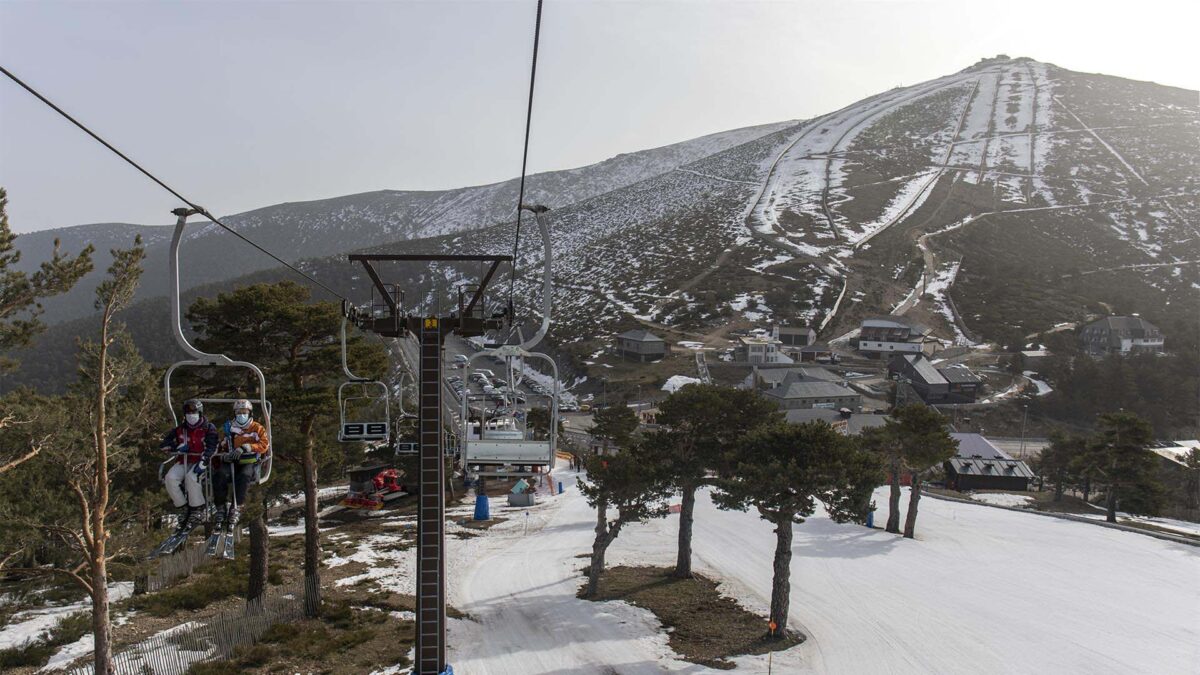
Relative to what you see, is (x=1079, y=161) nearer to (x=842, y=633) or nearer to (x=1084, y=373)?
(x=1084, y=373)

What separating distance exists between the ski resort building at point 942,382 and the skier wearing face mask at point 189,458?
84431mm

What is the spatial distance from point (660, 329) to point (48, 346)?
137571 mm

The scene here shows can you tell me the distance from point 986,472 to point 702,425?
138 feet

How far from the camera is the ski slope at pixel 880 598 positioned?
22.4 metres

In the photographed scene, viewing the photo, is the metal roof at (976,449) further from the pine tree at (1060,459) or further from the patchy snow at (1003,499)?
the patchy snow at (1003,499)

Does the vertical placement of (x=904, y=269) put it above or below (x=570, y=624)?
above

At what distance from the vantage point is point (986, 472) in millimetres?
57875

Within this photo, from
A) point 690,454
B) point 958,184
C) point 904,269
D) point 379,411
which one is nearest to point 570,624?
point 690,454

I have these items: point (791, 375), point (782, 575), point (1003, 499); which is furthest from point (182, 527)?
point (791, 375)

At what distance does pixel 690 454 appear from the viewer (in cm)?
2888

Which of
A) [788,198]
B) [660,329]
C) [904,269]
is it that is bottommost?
[660,329]

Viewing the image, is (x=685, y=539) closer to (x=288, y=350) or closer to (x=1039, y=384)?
(x=288, y=350)

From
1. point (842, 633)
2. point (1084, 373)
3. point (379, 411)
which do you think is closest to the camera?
point (842, 633)

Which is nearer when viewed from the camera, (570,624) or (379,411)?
(570,624)
